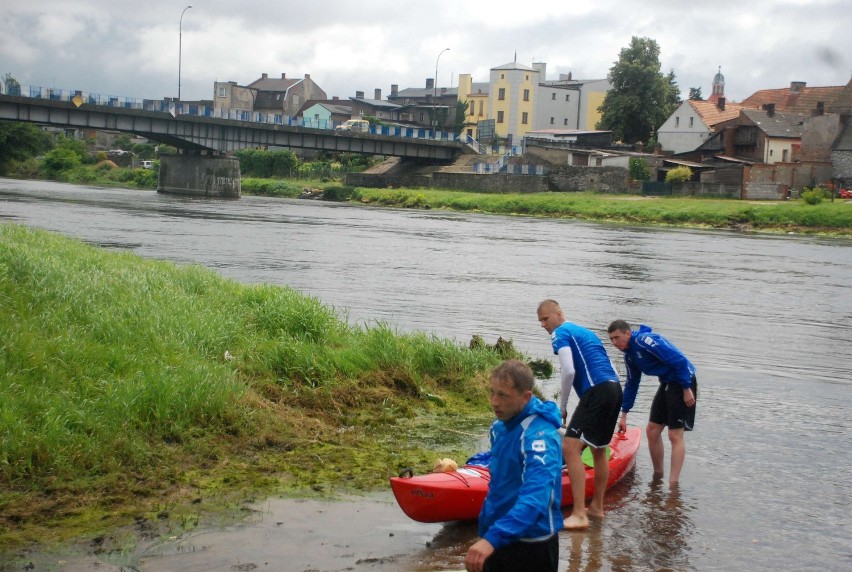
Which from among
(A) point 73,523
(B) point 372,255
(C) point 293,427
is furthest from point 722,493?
(B) point 372,255

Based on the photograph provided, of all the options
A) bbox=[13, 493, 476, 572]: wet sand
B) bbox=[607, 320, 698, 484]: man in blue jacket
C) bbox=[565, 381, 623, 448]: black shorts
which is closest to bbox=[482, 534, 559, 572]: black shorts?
bbox=[13, 493, 476, 572]: wet sand

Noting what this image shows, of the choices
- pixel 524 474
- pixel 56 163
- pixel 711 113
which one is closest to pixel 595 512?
pixel 524 474

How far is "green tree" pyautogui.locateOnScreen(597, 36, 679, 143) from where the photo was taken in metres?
94.1

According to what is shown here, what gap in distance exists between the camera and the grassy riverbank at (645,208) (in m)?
56.4

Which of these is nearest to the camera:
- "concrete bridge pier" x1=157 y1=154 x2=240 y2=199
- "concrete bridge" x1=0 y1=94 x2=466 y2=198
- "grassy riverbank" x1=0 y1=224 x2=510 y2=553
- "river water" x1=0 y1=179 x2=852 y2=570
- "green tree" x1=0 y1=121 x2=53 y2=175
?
"grassy riverbank" x1=0 y1=224 x2=510 y2=553

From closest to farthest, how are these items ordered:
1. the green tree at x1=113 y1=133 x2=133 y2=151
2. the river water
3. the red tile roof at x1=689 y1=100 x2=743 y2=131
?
1. the river water
2. the red tile roof at x1=689 y1=100 x2=743 y2=131
3. the green tree at x1=113 y1=133 x2=133 y2=151

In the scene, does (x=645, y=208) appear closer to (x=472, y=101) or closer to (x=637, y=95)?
(x=637, y=95)

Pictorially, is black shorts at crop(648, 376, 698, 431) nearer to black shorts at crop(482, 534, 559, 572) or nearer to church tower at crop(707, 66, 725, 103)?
black shorts at crop(482, 534, 559, 572)

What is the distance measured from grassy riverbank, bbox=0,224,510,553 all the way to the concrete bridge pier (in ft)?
217

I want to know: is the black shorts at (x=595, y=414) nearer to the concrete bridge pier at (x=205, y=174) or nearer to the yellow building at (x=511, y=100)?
the concrete bridge pier at (x=205, y=174)

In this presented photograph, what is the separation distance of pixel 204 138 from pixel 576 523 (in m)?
69.7

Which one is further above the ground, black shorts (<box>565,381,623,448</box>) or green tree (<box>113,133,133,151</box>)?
green tree (<box>113,133,133,151</box>)

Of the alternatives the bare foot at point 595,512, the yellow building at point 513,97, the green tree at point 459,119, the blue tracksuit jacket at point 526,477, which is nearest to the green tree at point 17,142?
the green tree at point 459,119

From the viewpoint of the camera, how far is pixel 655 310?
22.7 metres
